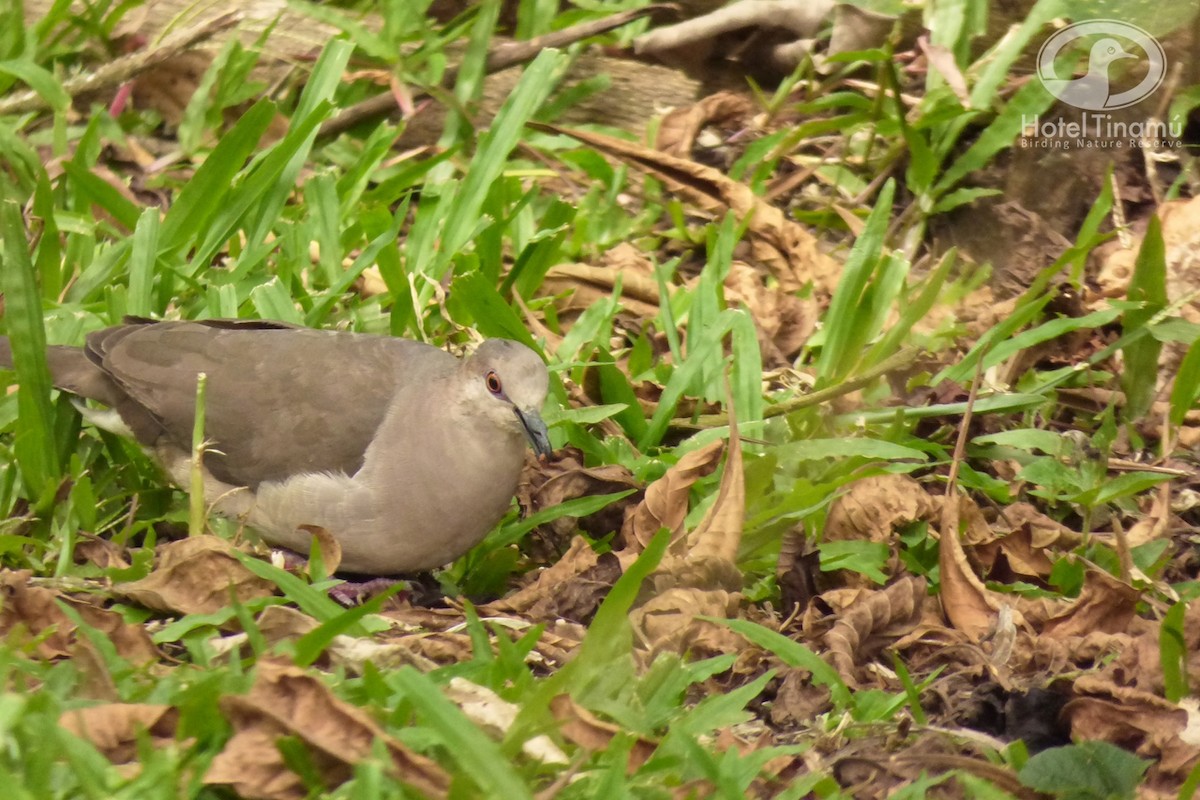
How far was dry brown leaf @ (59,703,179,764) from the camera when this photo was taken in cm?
297

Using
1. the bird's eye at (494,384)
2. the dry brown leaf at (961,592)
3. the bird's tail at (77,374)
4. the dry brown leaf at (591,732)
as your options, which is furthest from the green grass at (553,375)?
the bird's eye at (494,384)

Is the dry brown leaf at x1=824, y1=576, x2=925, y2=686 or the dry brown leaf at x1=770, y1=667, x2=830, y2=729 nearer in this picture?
the dry brown leaf at x1=770, y1=667, x2=830, y2=729

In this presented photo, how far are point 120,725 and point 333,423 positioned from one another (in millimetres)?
1631

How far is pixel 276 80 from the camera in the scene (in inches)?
267

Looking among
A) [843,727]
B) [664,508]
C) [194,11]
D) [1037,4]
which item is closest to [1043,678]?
[843,727]

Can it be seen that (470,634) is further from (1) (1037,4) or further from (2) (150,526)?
(1) (1037,4)

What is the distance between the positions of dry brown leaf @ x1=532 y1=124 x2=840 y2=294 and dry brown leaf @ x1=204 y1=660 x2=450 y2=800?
10.8 ft

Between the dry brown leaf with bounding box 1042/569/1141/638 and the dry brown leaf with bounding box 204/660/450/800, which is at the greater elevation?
the dry brown leaf with bounding box 204/660/450/800

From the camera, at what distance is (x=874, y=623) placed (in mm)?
3910

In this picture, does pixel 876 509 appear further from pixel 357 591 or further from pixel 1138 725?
pixel 357 591

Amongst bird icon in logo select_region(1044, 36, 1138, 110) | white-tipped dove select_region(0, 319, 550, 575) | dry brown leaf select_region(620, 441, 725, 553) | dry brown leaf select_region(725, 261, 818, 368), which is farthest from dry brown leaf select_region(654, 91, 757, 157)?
dry brown leaf select_region(620, 441, 725, 553)

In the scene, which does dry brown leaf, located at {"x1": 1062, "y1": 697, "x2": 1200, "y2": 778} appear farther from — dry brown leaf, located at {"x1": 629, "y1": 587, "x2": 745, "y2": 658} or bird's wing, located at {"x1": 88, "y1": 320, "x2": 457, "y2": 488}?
bird's wing, located at {"x1": 88, "y1": 320, "x2": 457, "y2": 488}

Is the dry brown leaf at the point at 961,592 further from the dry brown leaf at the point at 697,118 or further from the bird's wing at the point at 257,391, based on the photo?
the dry brown leaf at the point at 697,118

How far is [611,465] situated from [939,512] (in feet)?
3.39
